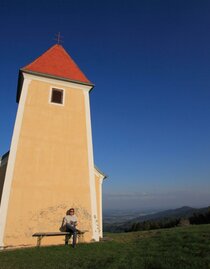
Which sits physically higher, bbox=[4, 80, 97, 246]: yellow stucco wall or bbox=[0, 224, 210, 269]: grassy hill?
bbox=[4, 80, 97, 246]: yellow stucco wall

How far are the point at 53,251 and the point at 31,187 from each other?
3.16 metres

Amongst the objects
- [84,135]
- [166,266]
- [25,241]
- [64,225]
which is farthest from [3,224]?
[166,266]

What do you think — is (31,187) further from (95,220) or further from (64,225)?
(95,220)

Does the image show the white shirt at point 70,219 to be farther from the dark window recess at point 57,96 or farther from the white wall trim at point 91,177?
the dark window recess at point 57,96

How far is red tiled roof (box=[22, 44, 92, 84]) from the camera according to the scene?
13.1 metres

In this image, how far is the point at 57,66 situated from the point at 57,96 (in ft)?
6.90

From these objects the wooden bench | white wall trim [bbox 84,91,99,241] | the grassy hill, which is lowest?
the grassy hill

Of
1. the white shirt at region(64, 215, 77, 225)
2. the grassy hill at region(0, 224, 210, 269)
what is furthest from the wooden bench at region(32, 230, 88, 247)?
the grassy hill at region(0, 224, 210, 269)

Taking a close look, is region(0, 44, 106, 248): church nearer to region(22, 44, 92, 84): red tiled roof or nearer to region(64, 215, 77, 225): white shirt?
region(22, 44, 92, 84): red tiled roof

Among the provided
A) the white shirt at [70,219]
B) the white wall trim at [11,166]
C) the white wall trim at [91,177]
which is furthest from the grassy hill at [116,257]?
the white wall trim at [91,177]

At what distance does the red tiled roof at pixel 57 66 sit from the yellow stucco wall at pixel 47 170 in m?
0.82

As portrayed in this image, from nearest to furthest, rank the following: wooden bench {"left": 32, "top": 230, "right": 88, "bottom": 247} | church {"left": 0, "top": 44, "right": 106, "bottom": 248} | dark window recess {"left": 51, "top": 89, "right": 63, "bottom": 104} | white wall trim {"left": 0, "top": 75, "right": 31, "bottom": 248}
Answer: white wall trim {"left": 0, "top": 75, "right": 31, "bottom": 248}, wooden bench {"left": 32, "top": 230, "right": 88, "bottom": 247}, church {"left": 0, "top": 44, "right": 106, "bottom": 248}, dark window recess {"left": 51, "top": 89, "right": 63, "bottom": 104}

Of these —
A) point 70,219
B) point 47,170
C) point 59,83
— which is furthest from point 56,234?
point 59,83

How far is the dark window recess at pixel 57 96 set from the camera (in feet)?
41.7
